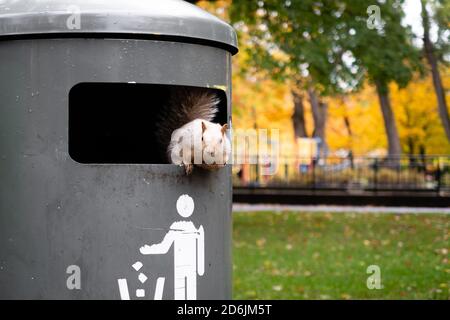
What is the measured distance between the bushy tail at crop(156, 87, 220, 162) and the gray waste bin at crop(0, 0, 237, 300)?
16cm

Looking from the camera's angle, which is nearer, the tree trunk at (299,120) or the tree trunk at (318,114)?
the tree trunk at (318,114)

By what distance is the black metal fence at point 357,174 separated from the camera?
17.5 m

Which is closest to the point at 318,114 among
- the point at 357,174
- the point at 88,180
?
the point at 357,174

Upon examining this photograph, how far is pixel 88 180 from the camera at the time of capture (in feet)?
10.7

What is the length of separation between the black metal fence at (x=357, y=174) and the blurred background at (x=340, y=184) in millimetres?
27

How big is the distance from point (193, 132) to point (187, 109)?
326 millimetres

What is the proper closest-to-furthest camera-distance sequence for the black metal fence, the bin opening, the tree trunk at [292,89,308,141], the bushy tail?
the bushy tail < the bin opening < the black metal fence < the tree trunk at [292,89,308,141]

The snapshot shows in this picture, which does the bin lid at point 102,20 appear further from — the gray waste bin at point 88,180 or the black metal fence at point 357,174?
the black metal fence at point 357,174

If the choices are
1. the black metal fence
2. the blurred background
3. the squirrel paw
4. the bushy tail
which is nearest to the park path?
the blurred background

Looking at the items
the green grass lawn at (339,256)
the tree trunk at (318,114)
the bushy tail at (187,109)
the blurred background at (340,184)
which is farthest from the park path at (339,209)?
the bushy tail at (187,109)

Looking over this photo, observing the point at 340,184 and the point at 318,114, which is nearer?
the point at 340,184

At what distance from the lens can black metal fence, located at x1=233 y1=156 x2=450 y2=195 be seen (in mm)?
17453

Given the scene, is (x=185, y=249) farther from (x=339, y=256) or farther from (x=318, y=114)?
(x=318, y=114)

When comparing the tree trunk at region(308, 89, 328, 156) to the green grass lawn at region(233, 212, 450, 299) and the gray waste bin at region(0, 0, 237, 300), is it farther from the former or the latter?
the gray waste bin at region(0, 0, 237, 300)
